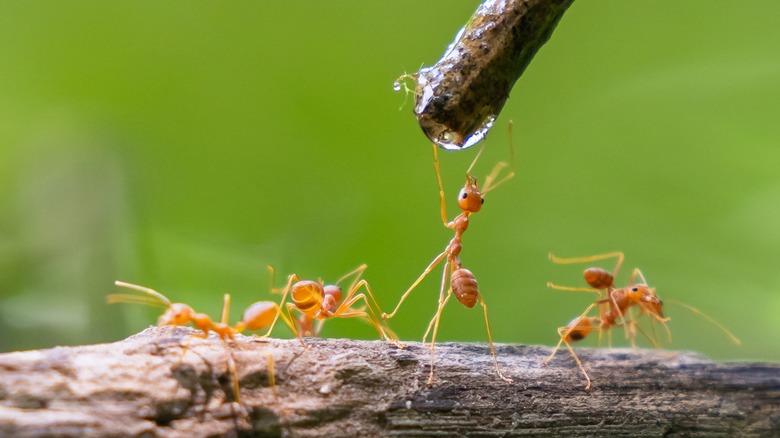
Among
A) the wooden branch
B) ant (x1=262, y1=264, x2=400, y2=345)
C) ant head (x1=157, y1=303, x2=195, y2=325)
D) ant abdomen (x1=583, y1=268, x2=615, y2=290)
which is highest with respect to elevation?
ant abdomen (x1=583, y1=268, x2=615, y2=290)

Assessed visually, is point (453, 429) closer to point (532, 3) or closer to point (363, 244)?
point (532, 3)

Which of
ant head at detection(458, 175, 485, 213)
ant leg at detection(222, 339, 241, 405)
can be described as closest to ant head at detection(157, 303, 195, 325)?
ant leg at detection(222, 339, 241, 405)

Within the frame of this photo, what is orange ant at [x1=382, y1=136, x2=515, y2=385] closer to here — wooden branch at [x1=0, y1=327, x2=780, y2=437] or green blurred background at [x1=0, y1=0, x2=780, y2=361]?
wooden branch at [x1=0, y1=327, x2=780, y2=437]

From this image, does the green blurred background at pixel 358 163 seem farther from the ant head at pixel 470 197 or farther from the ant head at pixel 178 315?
the ant head at pixel 178 315

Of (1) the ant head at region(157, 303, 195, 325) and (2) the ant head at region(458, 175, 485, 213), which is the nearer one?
(1) the ant head at region(157, 303, 195, 325)

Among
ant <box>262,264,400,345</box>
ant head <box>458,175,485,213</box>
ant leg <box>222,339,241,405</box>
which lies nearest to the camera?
ant leg <box>222,339,241,405</box>

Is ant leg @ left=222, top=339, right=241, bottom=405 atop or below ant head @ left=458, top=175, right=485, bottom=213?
below

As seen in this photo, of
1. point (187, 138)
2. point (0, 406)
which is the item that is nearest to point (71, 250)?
point (187, 138)

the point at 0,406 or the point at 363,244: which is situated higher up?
the point at 363,244
